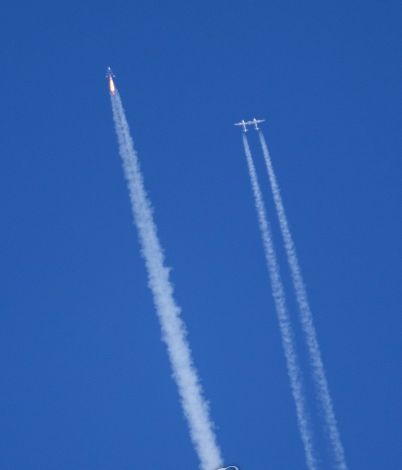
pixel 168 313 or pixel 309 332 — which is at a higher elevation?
pixel 168 313

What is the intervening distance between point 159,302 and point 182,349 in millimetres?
1279

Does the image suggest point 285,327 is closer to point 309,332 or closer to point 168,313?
point 309,332

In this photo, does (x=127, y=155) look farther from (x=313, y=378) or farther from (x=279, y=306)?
(x=313, y=378)

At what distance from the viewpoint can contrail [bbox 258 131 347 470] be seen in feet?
60.6

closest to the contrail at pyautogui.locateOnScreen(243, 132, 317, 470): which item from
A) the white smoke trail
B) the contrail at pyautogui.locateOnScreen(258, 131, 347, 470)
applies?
the contrail at pyautogui.locateOnScreen(258, 131, 347, 470)

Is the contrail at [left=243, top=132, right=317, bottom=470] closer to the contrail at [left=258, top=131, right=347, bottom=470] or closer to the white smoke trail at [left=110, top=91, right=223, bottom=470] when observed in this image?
the contrail at [left=258, top=131, right=347, bottom=470]

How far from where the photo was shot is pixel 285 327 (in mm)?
18844

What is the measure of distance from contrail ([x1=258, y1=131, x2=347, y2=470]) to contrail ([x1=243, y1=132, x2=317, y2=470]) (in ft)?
1.18

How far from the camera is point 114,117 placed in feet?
63.5

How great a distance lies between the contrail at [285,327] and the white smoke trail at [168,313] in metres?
2.17

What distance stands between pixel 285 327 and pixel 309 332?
0.60 m

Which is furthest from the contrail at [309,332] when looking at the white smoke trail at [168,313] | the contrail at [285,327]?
the white smoke trail at [168,313]

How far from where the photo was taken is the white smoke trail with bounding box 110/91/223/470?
60.1ft

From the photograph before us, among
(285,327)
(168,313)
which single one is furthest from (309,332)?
(168,313)
